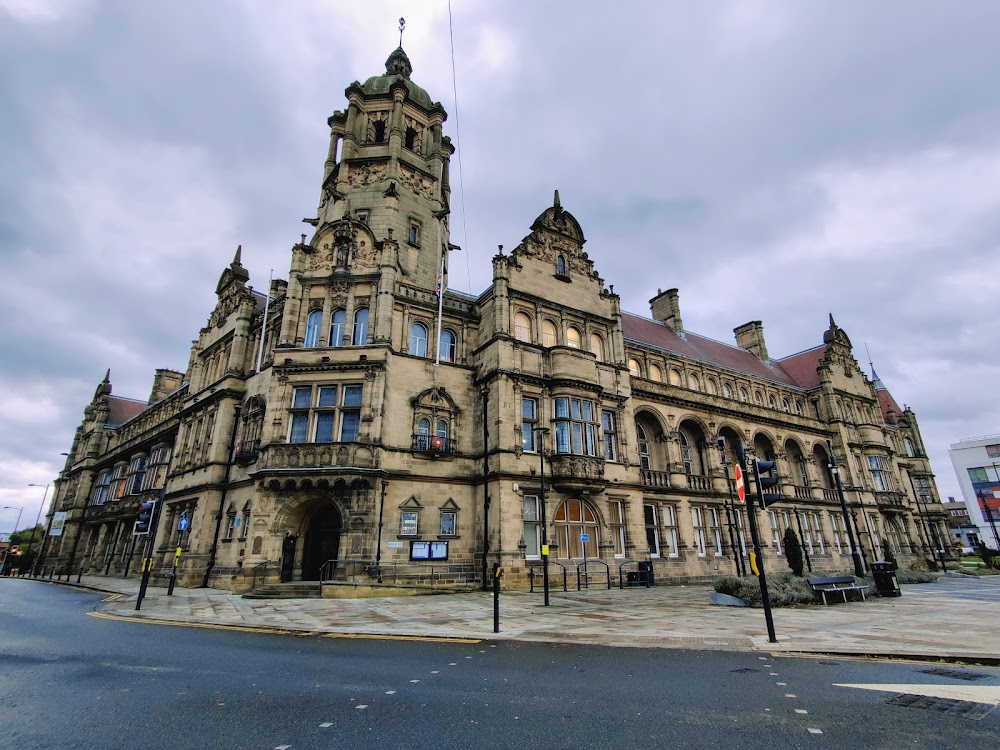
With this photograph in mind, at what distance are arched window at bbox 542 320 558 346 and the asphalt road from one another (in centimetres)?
2079

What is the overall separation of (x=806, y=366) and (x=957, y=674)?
153 feet

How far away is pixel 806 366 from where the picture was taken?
4834 cm

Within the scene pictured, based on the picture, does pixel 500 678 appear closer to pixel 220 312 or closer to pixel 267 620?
pixel 267 620

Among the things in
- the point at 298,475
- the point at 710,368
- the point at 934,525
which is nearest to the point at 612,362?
the point at 710,368

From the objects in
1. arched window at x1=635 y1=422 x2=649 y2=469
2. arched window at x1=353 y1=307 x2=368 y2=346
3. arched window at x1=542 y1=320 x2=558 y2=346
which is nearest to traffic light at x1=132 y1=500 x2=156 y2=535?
arched window at x1=353 y1=307 x2=368 y2=346

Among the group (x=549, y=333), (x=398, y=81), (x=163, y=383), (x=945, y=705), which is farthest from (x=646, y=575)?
(x=163, y=383)

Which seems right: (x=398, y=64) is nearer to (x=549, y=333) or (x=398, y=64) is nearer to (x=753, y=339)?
(x=549, y=333)

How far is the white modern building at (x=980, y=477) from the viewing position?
92875 millimetres

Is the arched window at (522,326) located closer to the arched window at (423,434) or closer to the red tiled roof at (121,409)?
the arched window at (423,434)

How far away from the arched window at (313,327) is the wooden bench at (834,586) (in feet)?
79.0

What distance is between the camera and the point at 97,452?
54.3m

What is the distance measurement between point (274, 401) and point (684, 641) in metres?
20.8

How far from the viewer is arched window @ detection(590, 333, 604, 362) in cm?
3106

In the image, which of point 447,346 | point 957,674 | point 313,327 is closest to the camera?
point 957,674
